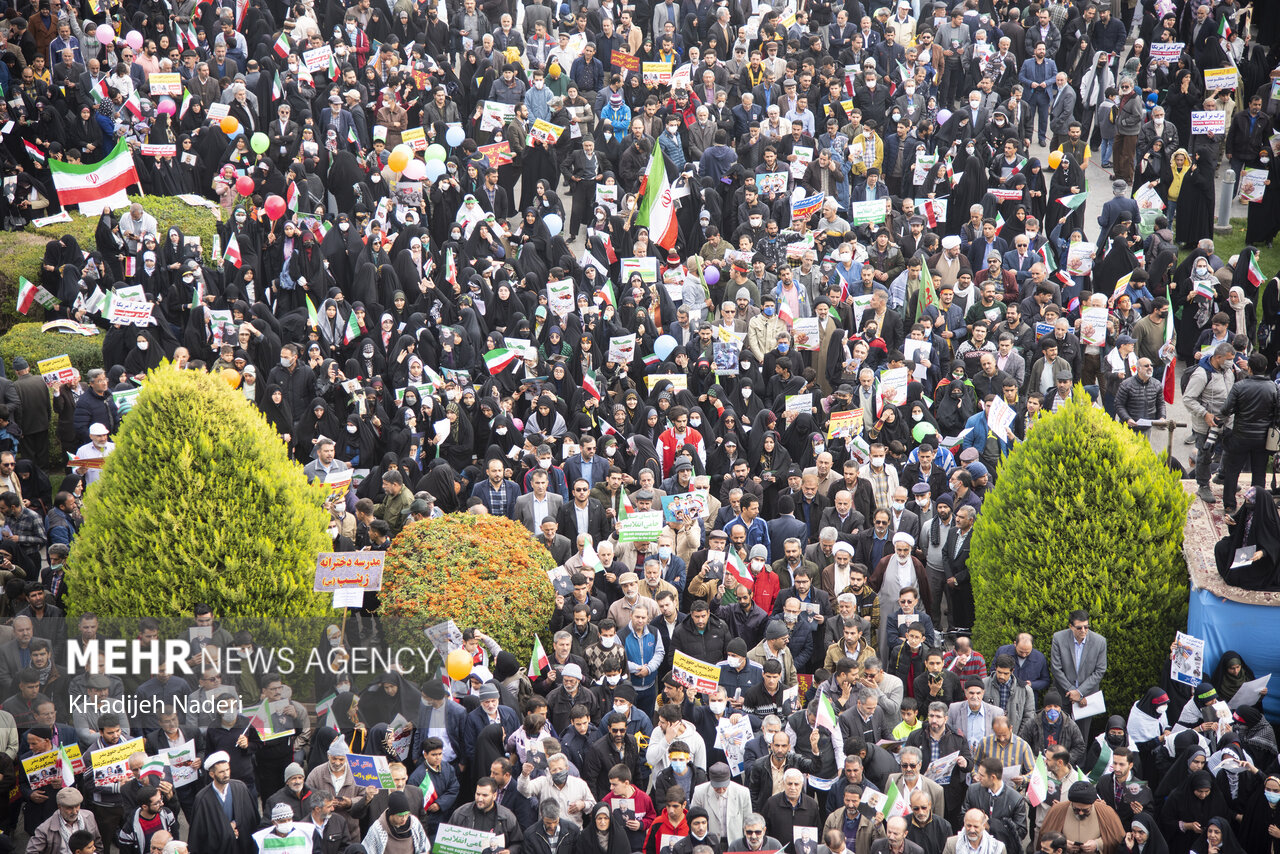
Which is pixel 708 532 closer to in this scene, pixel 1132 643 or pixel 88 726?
pixel 1132 643

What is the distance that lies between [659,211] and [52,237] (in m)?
8.94

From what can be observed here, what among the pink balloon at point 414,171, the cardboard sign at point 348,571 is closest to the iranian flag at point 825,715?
the cardboard sign at point 348,571

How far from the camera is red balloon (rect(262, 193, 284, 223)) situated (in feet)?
72.8

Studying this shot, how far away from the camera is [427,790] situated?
13.2 meters

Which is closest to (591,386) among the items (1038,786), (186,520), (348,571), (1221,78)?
(348,571)

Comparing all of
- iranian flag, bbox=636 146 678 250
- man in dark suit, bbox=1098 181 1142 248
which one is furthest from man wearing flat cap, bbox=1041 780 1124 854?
iranian flag, bbox=636 146 678 250

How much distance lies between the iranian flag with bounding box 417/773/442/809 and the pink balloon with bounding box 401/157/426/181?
12187 millimetres

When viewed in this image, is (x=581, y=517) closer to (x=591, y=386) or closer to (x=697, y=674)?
(x=591, y=386)

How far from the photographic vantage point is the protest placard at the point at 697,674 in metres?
13.9

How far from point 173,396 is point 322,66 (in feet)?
41.8

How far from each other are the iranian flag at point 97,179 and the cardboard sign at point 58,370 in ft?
16.0

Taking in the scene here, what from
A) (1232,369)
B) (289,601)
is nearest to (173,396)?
(289,601)

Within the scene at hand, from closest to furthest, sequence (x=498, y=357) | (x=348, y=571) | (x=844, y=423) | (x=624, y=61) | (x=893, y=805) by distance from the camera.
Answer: (x=893, y=805) < (x=348, y=571) < (x=844, y=423) < (x=498, y=357) < (x=624, y=61)

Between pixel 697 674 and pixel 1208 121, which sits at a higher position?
pixel 1208 121
